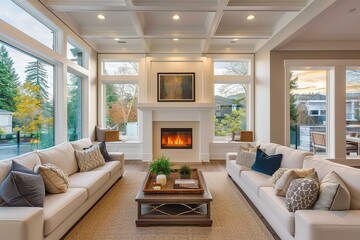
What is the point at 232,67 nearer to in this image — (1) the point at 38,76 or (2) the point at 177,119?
(2) the point at 177,119

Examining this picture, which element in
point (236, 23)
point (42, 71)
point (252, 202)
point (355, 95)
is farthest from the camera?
point (355, 95)

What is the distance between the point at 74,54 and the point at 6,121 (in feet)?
8.69

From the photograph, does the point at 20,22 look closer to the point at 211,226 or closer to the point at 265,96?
the point at 211,226

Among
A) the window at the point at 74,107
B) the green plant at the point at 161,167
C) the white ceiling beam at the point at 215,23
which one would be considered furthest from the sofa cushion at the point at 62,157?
the white ceiling beam at the point at 215,23

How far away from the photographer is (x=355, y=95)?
19.7ft

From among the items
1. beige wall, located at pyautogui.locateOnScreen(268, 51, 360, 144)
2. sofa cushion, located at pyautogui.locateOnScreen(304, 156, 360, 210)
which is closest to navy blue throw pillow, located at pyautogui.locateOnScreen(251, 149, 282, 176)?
sofa cushion, located at pyautogui.locateOnScreen(304, 156, 360, 210)

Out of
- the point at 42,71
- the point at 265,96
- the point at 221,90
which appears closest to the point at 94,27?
the point at 42,71

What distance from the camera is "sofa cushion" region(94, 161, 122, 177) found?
155 inches

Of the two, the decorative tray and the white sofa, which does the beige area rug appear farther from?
the decorative tray

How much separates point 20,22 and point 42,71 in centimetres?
96

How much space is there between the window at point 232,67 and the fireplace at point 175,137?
205 cm

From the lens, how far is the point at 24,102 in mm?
3803

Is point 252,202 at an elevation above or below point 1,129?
below

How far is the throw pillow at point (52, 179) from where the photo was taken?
Result: 2615 mm
